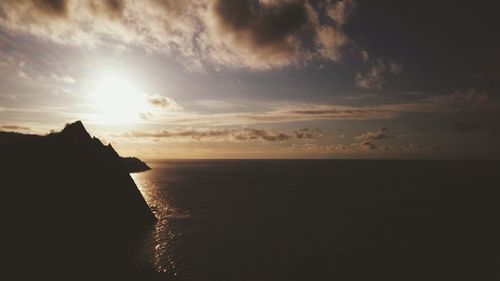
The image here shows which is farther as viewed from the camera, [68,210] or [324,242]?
[68,210]

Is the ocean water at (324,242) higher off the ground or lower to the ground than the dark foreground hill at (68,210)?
lower

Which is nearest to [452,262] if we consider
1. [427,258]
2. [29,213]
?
[427,258]

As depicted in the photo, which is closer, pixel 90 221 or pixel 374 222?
pixel 90 221

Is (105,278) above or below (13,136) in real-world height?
below

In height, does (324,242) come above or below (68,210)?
below

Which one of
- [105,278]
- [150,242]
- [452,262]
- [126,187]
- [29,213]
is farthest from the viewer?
[126,187]

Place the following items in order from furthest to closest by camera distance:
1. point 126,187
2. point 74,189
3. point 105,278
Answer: point 126,187 → point 74,189 → point 105,278

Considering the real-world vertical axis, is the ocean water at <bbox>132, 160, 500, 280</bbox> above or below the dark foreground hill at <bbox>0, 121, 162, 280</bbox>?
below

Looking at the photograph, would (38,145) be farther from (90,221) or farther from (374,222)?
(374,222)
